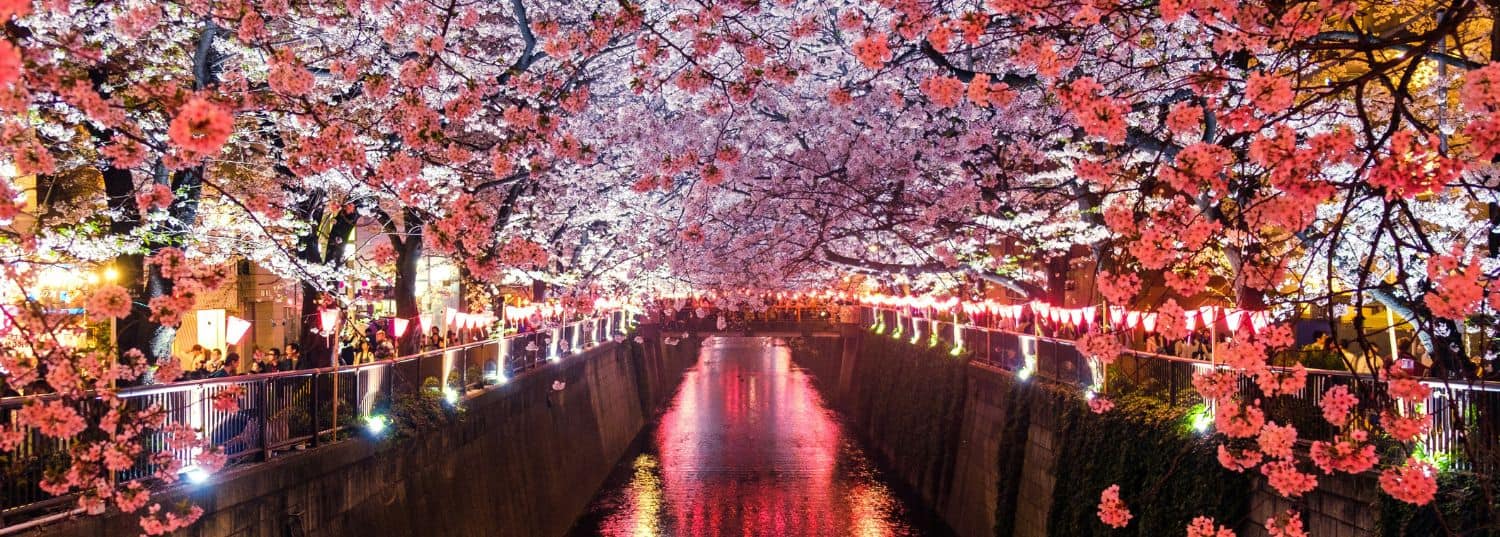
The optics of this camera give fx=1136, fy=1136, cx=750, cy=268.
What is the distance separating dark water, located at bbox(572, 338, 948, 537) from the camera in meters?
24.6

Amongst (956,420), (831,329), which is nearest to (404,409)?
(956,420)

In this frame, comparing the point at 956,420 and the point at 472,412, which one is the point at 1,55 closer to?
Result: the point at 472,412

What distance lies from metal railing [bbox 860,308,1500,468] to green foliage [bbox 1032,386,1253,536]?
37 centimetres

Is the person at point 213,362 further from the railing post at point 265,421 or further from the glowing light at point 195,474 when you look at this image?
the glowing light at point 195,474

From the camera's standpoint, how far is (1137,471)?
12.5 meters

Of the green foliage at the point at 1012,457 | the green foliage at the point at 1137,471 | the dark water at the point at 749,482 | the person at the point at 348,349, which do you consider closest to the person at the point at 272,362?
the person at the point at 348,349

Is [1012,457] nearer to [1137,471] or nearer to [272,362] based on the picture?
[1137,471]

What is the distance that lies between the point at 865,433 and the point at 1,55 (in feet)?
119

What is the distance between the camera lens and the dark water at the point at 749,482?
80.8 feet

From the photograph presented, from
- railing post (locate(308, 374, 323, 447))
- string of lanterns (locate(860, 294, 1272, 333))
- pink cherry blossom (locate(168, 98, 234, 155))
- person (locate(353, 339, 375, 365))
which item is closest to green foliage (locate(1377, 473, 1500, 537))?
string of lanterns (locate(860, 294, 1272, 333))

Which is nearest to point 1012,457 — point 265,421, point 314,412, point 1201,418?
point 1201,418

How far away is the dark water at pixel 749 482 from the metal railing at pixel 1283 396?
15.5ft

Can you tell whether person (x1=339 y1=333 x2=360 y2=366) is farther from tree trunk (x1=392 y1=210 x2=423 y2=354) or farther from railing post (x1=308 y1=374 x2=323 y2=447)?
railing post (x1=308 y1=374 x2=323 y2=447)

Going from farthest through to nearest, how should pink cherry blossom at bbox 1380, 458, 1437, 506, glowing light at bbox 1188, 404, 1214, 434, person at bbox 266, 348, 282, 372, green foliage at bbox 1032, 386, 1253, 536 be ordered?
person at bbox 266, 348, 282, 372 < glowing light at bbox 1188, 404, 1214, 434 < green foliage at bbox 1032, 386, 1253, 536 < pink cherry blossom at bbox 1380, 458, 1437, 506
